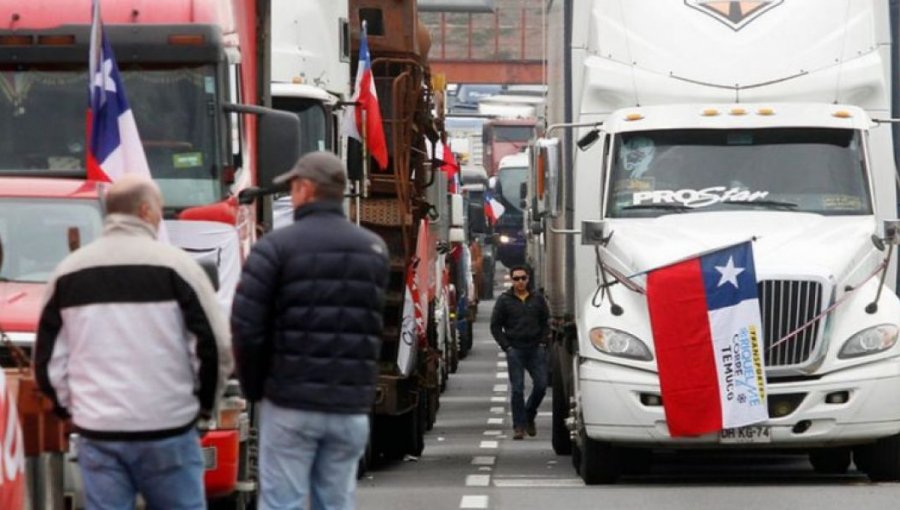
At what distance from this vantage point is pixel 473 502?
15812 millimetres

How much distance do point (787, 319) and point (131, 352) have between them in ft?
27.7

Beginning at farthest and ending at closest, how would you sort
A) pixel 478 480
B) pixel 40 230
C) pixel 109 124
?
pixel 478 480 → pixel 109 124 → pixel 40 230

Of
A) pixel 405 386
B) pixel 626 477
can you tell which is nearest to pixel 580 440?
pixel 626 477

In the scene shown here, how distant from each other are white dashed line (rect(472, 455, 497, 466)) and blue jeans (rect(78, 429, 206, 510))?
1140 cm

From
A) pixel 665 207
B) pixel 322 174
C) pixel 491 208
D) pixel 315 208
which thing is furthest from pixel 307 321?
pixel 491 208

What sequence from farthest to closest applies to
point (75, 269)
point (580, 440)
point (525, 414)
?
point (525, 414)
point (580, 440)
point (75, 269)

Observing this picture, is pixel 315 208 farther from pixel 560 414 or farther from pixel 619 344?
pixel 560 414

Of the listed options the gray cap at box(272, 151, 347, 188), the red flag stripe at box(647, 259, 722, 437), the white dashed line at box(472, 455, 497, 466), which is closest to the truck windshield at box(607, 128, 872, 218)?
the red flag stripe at box(647, 259, 722, 437)

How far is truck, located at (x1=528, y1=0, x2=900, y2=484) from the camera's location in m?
16.9

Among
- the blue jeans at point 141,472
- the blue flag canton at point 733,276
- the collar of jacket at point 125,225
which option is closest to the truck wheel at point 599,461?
the blue flag canton at point 733,276

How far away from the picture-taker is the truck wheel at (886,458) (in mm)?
Result: 17422

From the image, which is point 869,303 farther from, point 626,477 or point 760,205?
point 626,477

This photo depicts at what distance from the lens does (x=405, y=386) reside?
21.2m

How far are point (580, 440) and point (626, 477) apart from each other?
1.03 metres
